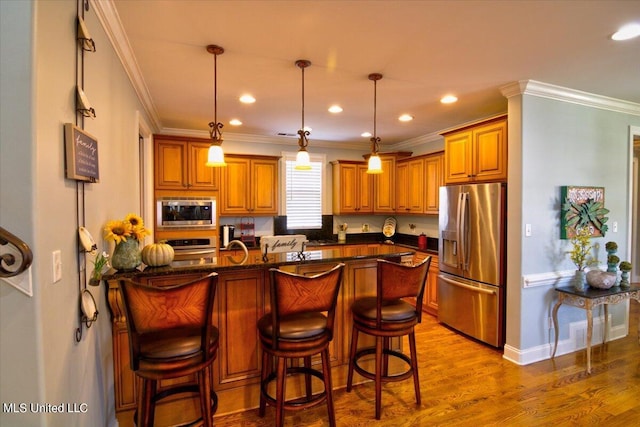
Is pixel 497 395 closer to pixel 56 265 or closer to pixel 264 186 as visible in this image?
pixel 56 265

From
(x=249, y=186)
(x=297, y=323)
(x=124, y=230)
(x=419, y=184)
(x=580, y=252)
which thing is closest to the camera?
(x=124, y=230)

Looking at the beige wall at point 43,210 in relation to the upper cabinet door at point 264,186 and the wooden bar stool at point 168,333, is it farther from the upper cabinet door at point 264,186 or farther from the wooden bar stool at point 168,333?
the upper cabinet door at point 264,186

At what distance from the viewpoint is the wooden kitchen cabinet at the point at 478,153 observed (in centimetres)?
325

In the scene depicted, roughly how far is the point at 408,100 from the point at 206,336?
3.00 m

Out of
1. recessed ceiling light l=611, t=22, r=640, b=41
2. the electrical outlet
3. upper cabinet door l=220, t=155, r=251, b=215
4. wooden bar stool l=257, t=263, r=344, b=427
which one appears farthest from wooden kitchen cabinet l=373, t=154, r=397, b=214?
the electrical outlet

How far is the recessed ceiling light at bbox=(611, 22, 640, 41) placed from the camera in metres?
2.02

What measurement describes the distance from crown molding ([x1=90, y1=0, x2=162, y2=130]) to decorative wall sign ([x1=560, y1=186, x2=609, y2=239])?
4.00 m

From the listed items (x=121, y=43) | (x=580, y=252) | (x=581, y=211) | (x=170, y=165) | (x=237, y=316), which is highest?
(x=121, y=43)

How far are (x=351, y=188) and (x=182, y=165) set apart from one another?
8.84ft

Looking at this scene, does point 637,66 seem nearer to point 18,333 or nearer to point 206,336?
point 206,336

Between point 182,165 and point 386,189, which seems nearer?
point 182,165

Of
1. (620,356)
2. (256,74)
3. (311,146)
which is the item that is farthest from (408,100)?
(620,356)

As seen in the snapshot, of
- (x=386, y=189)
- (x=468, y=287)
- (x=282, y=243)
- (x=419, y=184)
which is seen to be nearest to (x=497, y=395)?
(x=468, y=287)

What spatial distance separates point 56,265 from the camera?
4.07 ft
